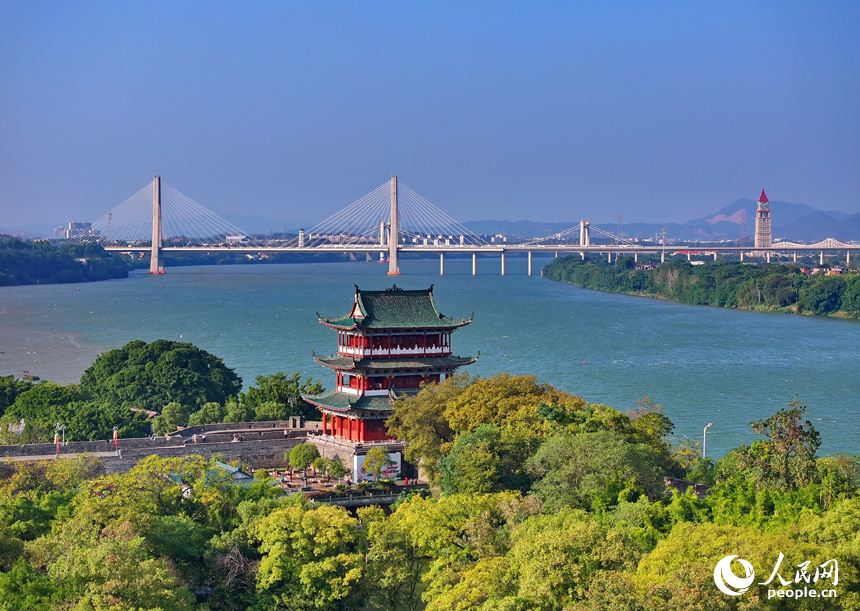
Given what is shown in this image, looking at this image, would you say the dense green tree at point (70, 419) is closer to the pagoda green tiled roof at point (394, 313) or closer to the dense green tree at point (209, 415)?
the dense green tree at point (209, 415)

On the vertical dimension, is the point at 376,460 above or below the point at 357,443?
below

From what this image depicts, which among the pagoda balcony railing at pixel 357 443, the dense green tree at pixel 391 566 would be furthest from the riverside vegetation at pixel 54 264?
the dense green tree at pixel 391 566

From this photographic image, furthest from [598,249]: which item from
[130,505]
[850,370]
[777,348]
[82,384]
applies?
[130,505]

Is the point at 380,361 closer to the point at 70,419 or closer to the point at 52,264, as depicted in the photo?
the point at 70,419

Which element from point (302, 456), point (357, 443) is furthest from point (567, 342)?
point (302, 456)

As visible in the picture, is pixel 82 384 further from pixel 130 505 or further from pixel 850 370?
pixel 850 370

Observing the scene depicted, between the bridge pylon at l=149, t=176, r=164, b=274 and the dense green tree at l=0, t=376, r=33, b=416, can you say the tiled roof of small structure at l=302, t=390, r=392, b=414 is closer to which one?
the dense green tree at l=0, t=376, r=33, b=416
